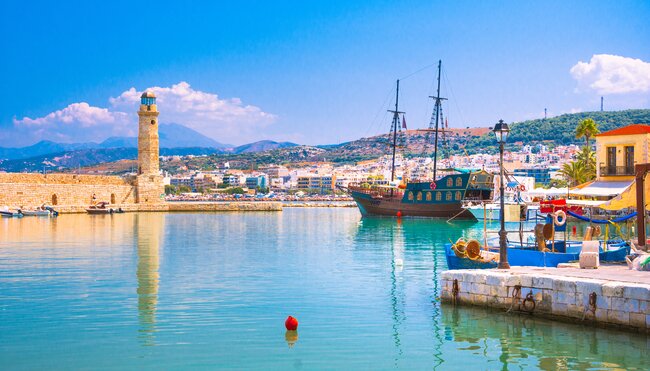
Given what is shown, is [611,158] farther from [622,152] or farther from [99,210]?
[99,210]

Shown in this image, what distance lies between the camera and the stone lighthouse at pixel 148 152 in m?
56.4

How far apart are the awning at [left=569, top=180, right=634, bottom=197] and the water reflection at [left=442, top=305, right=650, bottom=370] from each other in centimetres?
1206

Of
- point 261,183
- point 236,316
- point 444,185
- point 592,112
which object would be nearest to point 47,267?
point 236,316

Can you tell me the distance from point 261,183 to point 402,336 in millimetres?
180582

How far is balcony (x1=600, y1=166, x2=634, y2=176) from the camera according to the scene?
29.3 m

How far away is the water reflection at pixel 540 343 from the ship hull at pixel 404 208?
39.3 metres

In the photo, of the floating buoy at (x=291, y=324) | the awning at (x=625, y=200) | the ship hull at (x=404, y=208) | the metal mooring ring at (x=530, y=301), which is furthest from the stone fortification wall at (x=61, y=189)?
the metal mooring ring at (x=530, y=301)

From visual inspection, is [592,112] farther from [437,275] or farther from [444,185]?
[437,275]

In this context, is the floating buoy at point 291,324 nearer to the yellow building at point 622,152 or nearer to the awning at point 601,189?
the awning at point 601,189

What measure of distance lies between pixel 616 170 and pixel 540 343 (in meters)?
22.4

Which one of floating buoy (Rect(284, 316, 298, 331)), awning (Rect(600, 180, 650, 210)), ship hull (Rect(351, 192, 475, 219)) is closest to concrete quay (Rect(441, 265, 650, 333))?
floating buoy (Rect(284, 316, 298, 331))

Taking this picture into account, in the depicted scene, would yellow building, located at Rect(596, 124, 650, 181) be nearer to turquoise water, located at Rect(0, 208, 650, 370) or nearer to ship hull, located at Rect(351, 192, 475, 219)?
turquoise water, located at Rect(0, 208, 650, 370)

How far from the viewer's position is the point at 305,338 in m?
10.1

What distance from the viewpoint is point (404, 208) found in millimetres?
54812
